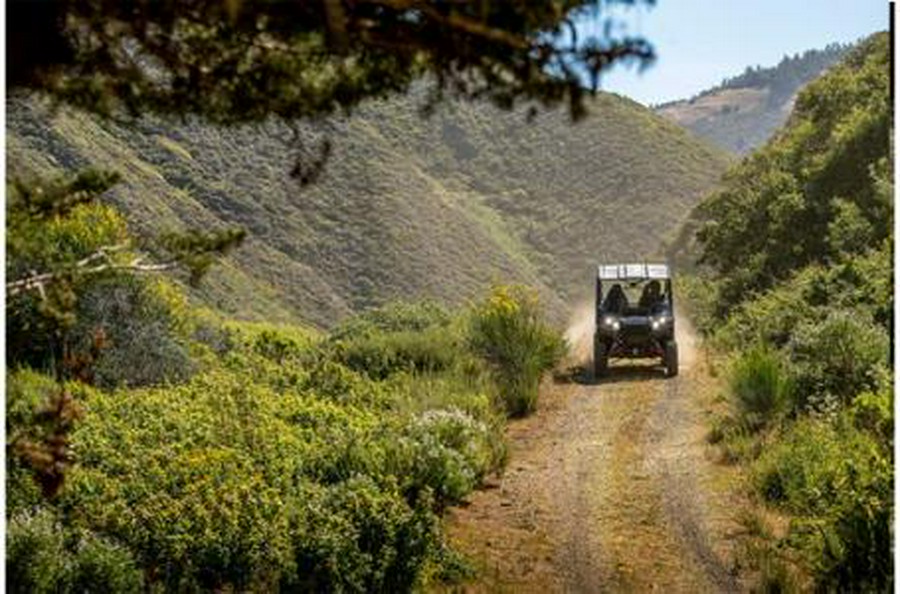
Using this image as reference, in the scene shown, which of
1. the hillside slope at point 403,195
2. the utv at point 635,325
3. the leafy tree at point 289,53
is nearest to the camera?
the leafy tree at point 289,53

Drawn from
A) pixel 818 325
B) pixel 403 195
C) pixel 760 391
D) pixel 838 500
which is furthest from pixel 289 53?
pixel 403 195

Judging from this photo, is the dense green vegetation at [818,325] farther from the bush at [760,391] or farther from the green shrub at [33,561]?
the green shrub at [33,561]

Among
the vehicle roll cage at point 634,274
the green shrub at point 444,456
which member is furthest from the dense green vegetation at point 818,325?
the green shrub at point 444,456

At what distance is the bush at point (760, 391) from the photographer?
14422mm

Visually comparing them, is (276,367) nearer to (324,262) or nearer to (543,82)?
(543,82)

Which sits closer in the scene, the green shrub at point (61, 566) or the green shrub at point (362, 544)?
the green shrub at point (61, 566)

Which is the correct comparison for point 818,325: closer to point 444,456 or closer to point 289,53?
point 444,456

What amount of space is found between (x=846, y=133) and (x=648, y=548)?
775 inches

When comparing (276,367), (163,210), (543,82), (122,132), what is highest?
(122,132)

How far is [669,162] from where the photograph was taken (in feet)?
279

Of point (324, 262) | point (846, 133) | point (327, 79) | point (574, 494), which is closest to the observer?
point (327, 79)

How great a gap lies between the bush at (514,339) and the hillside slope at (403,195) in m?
14.4

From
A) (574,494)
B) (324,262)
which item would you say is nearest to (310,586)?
(574,494)

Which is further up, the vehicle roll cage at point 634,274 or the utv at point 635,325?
the vehicle roll cage at point 634,274
